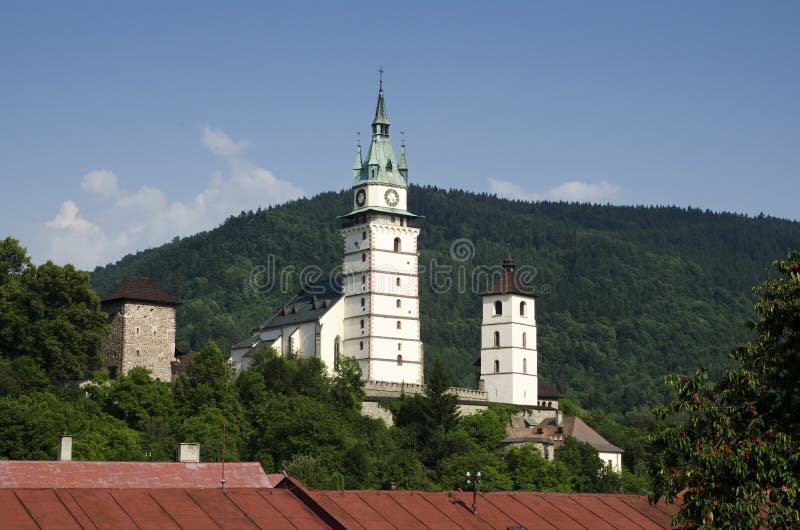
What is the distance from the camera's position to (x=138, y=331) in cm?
9662

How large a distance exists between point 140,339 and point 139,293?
117 inches

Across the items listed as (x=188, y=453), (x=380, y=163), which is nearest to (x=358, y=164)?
(x=380, y=163)

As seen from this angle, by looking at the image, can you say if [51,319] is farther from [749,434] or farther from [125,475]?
[749,434]

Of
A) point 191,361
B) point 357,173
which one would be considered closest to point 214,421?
point 191,361

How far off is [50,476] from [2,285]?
55169 mm

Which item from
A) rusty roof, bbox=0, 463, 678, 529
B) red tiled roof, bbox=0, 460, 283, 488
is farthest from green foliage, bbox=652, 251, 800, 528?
red tiled roof, bbox=0, 460, 283, 488

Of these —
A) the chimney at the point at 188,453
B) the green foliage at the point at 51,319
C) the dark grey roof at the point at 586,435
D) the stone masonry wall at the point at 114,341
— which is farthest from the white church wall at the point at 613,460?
the chimney at the point at 188,453

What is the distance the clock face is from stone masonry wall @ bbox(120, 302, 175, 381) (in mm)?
17218

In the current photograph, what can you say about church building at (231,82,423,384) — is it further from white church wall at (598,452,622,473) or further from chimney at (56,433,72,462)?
chimney at (56,433,72,462)

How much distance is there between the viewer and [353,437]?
9144cm

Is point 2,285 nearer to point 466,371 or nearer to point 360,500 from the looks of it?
point 360,500

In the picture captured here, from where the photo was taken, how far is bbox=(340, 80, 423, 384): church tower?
10206cm

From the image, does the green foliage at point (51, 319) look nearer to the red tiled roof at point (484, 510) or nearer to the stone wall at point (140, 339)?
the stone wall at point (140, 339)

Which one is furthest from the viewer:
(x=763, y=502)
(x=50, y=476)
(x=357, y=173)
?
(x=357, y=173)
